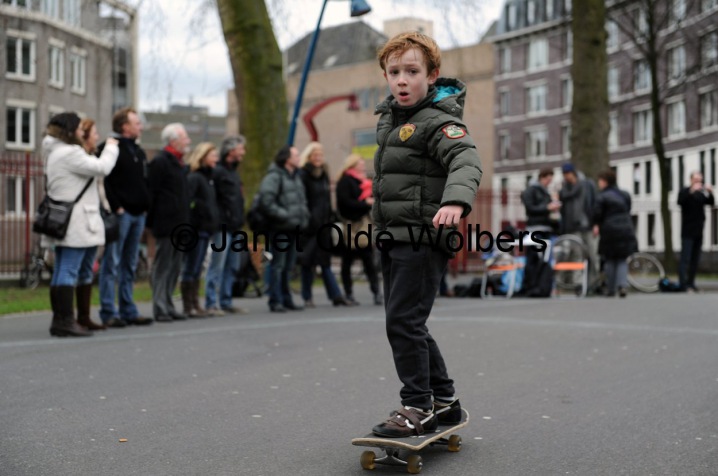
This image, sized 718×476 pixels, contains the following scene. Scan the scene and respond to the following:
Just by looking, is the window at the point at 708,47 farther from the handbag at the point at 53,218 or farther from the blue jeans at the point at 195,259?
the handbag at the point at 53,218

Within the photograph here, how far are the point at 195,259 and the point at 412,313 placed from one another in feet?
24.6

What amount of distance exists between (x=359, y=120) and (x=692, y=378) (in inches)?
2776

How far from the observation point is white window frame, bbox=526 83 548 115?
68994 millimetres

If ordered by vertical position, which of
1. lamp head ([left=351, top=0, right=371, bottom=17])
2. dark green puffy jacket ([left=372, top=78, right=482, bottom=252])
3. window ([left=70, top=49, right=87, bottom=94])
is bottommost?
dark green puffy jacket ([left=372, top=78, right=482, bottom=252])

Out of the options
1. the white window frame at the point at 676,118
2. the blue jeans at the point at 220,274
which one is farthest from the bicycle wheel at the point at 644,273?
the white window frame at the point at 676,118

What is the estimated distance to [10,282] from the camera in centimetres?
2002

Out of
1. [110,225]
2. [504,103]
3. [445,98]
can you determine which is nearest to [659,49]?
[110,225]

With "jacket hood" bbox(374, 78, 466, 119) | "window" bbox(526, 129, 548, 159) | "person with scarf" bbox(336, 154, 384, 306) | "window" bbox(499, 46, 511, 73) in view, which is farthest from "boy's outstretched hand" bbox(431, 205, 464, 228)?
"window" bbox(499, 46, 511, 73)

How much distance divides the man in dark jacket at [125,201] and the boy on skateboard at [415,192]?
6160mm

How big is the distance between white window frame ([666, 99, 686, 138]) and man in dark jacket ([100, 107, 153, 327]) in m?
46.9

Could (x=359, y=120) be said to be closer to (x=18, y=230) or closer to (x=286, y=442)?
(x=18, y=230)

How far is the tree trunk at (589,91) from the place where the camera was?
Result: 809 inches

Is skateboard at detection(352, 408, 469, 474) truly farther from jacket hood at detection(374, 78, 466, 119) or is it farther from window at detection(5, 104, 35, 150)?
window at detection(5, 104, 35, 150)

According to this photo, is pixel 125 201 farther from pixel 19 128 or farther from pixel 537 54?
pixel 537 54
